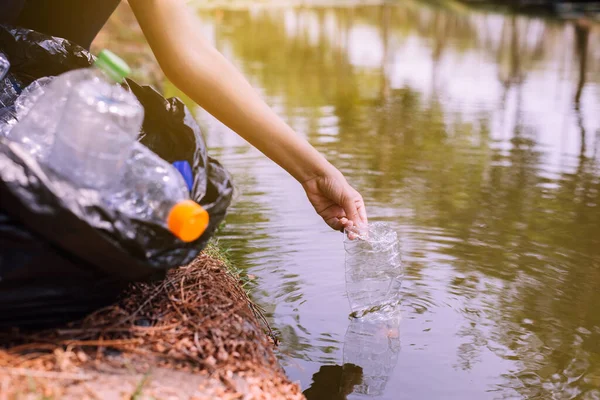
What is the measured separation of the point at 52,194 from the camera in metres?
2.06

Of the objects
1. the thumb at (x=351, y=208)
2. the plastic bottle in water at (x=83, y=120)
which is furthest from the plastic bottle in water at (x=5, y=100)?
the thumb at (x=351, y=208)

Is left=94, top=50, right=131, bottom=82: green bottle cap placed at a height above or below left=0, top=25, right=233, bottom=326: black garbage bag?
above

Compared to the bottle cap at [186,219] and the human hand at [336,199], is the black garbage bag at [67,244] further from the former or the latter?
the human hand at [336,199]

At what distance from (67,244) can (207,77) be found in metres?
0.90

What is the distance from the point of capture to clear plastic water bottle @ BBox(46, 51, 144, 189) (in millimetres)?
2215

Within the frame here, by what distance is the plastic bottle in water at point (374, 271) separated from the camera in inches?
136

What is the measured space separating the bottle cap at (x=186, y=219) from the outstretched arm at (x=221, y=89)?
70cm

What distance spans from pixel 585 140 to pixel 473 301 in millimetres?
5047

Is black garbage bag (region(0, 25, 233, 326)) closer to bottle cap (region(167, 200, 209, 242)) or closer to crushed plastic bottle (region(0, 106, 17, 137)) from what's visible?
bottle cap (region(167, 200, 209, 242))

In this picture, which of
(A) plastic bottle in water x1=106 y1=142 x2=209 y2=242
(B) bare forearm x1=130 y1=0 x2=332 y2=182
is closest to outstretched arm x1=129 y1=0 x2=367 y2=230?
(B) bare forearm x1=130 y1=0 x2=332 y2=182

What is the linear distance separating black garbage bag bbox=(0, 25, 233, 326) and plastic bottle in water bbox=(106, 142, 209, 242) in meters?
0.06

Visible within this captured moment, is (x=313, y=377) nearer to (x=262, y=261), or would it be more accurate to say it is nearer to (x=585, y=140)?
→ (x=262, y=261)

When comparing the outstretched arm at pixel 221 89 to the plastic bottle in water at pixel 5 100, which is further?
the plastic bottle in water at pixel 5 100

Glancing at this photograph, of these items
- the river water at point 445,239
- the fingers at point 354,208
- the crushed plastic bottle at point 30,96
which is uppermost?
the crushed plastic bottle at point 30,96
